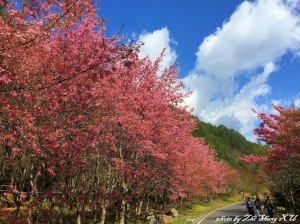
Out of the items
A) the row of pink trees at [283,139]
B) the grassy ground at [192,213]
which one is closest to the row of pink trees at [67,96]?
the row of pink trees at [283,139]

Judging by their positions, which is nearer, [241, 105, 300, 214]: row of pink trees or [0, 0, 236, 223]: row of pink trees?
[0, 0, 236, 223]: row of pink trees

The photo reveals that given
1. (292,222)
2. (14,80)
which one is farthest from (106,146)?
(292,222)

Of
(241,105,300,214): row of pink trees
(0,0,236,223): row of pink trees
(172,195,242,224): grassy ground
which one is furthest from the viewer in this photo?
(172,195,242,224): grassy ground

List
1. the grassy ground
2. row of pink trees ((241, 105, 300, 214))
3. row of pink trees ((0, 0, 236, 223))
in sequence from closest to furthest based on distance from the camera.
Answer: row of pink trees ((0, 0, 236, 223)) < row of pink trees ((241, 105, 300, 214)) < the grassy ground

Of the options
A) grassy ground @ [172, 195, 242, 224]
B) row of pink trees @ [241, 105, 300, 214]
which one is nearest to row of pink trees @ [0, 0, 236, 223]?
row of pink trees @ [241, 105, 300, 214]

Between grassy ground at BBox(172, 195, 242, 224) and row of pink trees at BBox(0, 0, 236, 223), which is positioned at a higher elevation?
row of pink trees at BBox(0, 0, 236, 223)

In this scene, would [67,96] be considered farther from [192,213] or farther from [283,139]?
[192,213]

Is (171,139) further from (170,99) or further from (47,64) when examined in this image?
(47,64)

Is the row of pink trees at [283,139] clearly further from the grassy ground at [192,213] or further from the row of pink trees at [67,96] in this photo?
the grassy ground at [192,213]

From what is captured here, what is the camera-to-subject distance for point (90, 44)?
8.95 meters

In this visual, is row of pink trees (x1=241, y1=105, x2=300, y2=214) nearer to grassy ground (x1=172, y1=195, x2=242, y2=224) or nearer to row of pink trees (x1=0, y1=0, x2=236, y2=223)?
row of pink trees (x1=0, y1=0, x2=236, y2=223)

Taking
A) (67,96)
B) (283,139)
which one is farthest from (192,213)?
(67,96)

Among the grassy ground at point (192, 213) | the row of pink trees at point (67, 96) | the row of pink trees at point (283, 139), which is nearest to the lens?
the row of pink trees at point (67, 96)

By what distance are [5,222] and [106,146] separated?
21.6 ft
